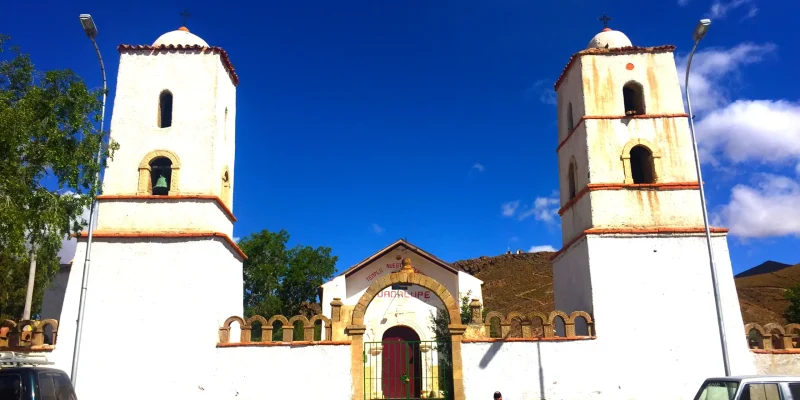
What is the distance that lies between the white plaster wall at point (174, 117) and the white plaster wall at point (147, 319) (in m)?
1.76

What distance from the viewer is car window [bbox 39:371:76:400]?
805 cm

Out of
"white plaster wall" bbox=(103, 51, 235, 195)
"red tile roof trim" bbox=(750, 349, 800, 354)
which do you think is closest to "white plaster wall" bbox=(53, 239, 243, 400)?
"white plaster wall" bbox=(103, 51, 235, 195)

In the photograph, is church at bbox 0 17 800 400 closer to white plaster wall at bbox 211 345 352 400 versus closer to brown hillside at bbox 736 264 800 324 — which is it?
white plaster wall at bbox 211 345 352 400

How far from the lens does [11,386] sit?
7766 millimetres

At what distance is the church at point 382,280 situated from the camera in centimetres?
1441

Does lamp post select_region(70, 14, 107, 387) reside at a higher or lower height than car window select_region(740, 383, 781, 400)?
higher

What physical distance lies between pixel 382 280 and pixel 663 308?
267 inches

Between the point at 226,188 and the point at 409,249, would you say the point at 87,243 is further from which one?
the point at 409,249

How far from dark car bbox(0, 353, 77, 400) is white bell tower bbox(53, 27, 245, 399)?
5.96 m

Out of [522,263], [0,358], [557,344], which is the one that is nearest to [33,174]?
[0,358]

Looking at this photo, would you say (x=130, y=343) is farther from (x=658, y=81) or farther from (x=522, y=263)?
(x=522, y=263)

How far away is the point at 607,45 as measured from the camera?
1755cm

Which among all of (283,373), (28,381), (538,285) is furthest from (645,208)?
(538,285)

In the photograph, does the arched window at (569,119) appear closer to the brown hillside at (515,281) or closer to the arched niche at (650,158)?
the arched niche at (650,158)
